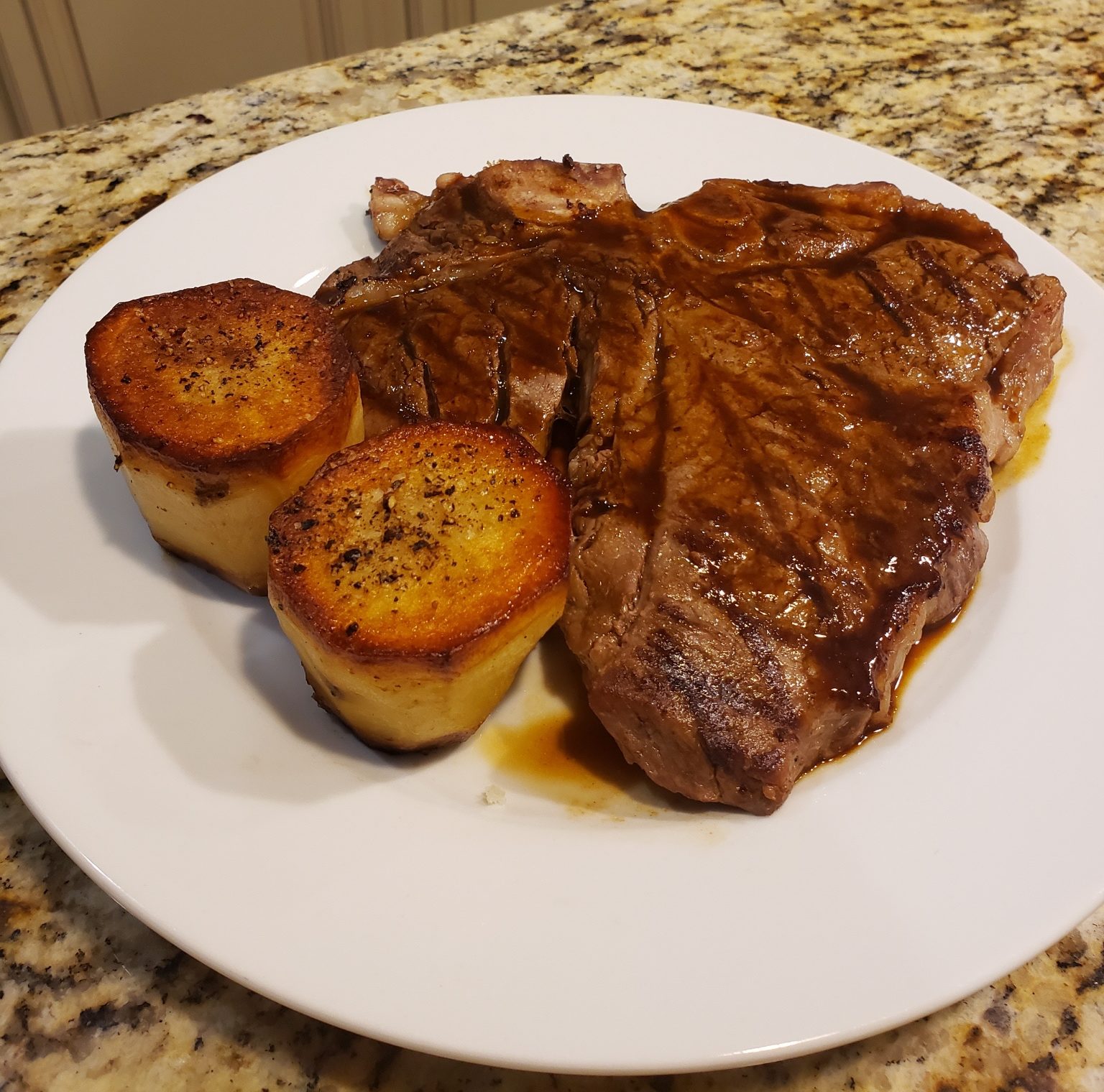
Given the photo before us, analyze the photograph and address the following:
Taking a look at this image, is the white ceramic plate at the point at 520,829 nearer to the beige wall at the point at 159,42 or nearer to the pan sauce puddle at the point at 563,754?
the pan sauce puddle at the point at 563,754

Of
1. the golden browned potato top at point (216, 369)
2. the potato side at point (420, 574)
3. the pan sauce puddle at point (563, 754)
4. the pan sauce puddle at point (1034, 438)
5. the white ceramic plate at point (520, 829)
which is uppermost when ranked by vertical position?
the golden browned potato top at point (216, 369)

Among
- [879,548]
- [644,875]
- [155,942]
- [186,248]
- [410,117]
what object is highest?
[410,117]

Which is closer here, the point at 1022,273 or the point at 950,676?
the point at 950,676

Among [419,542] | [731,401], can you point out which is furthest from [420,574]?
[731,401]

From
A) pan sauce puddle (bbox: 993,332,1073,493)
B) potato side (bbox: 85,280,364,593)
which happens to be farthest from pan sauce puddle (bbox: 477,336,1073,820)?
potato side (bbox: 85,280,364,593)

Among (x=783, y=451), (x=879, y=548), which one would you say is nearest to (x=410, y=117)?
(x=783, y=451)

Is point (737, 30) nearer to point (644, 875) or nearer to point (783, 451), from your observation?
point (783, 451)

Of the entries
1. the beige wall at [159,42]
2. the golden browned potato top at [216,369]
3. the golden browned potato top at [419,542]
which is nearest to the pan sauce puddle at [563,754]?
the golden browned potato top at [419,542]

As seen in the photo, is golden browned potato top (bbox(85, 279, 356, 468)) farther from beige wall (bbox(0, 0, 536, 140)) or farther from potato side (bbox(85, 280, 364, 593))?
beige wall (bbox(0, 0, 536, 140))
